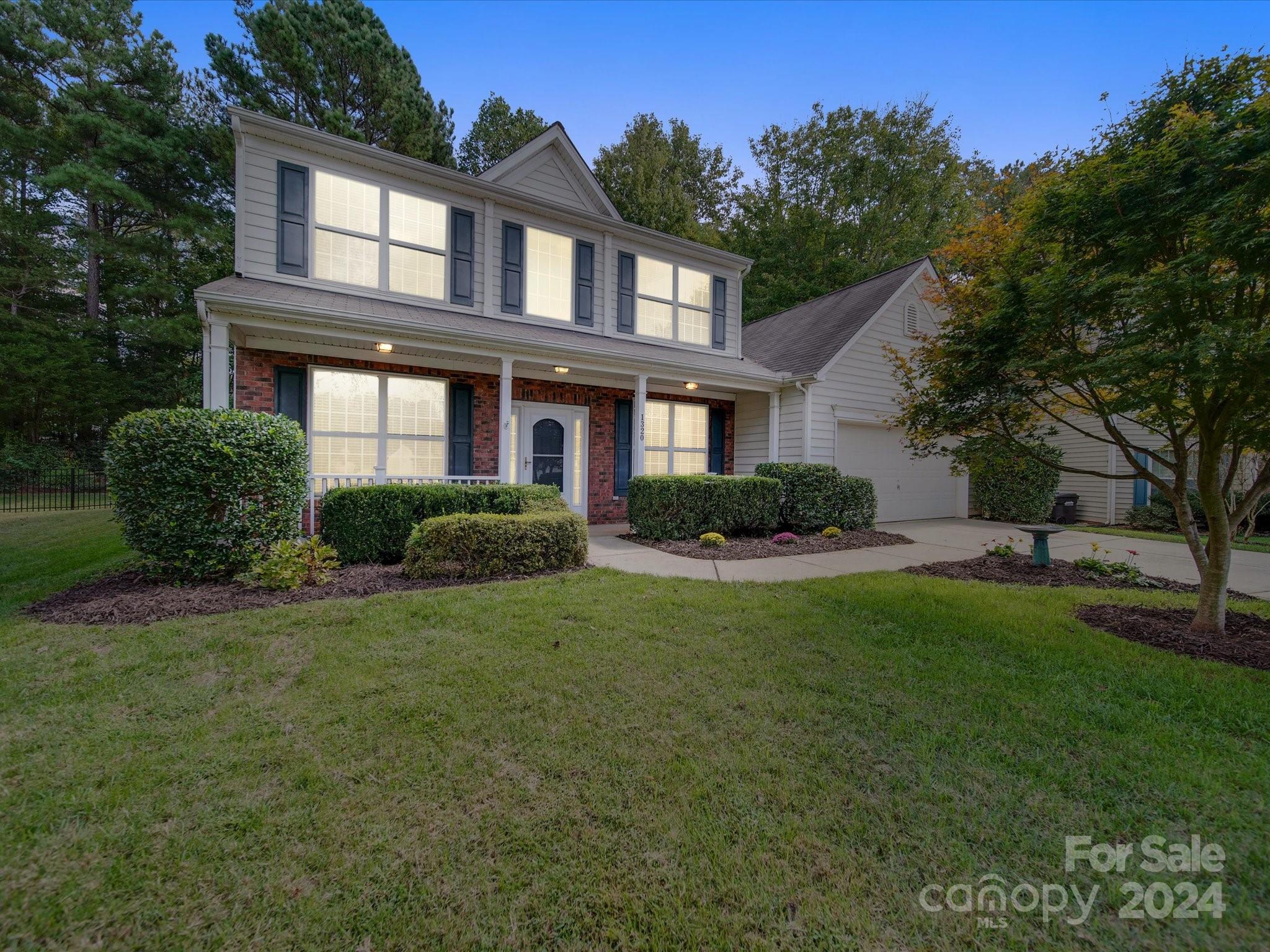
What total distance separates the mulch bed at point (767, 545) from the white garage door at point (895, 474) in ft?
7.42

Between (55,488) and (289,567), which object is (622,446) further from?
(55,488)

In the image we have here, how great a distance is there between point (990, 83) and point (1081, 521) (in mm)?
10038

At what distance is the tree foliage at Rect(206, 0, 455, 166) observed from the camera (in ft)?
47.9

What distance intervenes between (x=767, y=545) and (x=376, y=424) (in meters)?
6.37

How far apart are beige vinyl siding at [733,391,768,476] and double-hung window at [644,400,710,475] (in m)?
0.82

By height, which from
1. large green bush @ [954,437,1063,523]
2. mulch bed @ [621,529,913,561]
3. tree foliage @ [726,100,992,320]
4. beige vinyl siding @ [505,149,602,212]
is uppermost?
tree foliage @ [726,100,992,320]

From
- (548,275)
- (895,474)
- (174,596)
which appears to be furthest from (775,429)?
(174,596)

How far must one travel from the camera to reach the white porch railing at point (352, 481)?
6.87 m

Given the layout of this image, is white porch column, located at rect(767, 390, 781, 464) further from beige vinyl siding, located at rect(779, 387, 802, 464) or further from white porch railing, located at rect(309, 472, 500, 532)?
white porch railing, located at rect(309, 472, 500, 532)

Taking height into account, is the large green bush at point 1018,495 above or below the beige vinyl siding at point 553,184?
below

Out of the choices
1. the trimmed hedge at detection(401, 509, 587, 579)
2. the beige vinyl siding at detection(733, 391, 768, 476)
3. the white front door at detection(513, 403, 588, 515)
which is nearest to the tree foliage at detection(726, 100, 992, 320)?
the beige vinyl siding at detection(733, 391, 768, 476)

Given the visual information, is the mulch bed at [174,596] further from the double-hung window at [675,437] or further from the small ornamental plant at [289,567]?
the double-hung window at [675,437]

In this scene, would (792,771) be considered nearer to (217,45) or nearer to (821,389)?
(821,389)

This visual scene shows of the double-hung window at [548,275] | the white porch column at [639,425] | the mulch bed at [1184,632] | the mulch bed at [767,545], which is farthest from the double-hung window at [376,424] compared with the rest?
the mulch bed at [1184,632]
